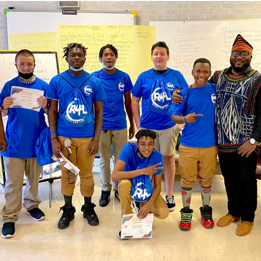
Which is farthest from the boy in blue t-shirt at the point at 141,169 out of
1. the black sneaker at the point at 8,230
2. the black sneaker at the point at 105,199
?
the black sneaker at the point at 8,230

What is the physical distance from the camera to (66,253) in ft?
6.30

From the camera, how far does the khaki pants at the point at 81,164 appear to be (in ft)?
7.10

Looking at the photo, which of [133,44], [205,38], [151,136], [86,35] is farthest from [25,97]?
[205,38]

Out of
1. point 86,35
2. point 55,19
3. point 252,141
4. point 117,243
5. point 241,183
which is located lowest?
point 117,243

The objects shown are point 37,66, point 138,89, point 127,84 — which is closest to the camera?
point 138,89

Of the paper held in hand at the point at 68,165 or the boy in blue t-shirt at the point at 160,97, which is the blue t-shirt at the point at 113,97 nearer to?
the boy in blue t-shirt at the point at 160,97

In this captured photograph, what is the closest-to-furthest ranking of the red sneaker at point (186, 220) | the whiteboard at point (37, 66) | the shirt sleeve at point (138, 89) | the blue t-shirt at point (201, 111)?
the blue t-shirt at point (201, 111) → the red sneaker at point (186, 220) → the shirt sleeve at point (138, 89) → the whiteboard at point (37, 66)

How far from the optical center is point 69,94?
6.84 feet

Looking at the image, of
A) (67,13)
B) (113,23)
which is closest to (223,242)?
(113,23)

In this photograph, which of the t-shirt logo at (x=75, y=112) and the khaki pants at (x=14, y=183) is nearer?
the t-shirt logo at (x=75, y=112)

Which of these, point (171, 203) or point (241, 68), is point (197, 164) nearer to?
point (171, 203)

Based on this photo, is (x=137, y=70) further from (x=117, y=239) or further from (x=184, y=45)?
(x=117, y=239)

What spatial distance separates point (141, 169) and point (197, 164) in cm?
47

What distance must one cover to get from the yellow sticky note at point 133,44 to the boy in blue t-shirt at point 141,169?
2.07 meters
